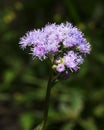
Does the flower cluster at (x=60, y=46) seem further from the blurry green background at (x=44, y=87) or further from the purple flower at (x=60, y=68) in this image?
the blurry green background at (x=44, y=87)

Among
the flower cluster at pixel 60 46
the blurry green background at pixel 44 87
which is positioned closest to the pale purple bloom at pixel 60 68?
the flower cluster at pixel 60 46

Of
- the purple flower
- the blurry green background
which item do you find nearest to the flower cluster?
the purple flower

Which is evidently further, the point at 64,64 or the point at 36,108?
the point at 36,108

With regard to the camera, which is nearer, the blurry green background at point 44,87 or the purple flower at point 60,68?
the purple flower at point 60,68

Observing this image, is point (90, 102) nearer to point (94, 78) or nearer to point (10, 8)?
point (94, 78)

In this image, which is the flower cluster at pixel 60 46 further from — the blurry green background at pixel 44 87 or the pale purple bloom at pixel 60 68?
the blurry green background at pixel 44 87

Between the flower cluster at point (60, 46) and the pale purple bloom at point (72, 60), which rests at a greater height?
the flower cluster at point (60, 46)

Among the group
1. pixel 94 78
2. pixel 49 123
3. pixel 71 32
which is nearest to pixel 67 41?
pixel 71 32

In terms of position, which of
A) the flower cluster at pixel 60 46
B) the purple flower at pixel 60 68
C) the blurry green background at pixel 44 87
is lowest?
the purple flower at pixel 60 68
